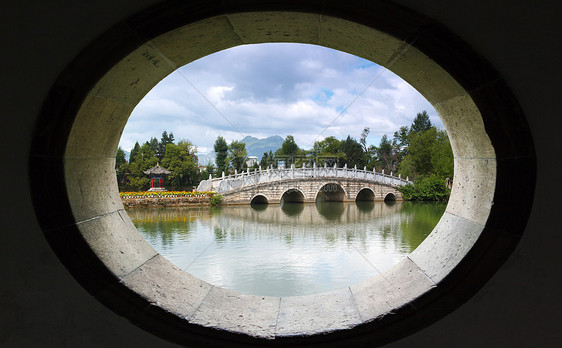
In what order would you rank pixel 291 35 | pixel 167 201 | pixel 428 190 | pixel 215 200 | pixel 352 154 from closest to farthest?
pixel 291 35, pixel 167 201, pixel 215 200, pixel 428 190, pixel 352 154

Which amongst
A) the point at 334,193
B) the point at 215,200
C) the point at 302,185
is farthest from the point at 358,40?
the point at 334,193

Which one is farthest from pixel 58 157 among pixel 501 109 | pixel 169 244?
pixel 169 244

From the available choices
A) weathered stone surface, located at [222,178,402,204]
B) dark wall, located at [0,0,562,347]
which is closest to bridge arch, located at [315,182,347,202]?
weathered stone surface, located at [222,178,402,204]

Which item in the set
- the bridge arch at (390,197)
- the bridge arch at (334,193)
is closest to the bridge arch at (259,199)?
the bridge arch at (334,193)

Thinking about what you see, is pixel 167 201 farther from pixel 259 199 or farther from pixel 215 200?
pixel 259 199

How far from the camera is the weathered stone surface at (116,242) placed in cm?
136

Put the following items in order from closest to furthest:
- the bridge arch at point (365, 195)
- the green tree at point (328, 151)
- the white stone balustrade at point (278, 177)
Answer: the white stone balustrade at point (278, 177) → the bridge arch at point (365, 195) → the green tree at point (328, 151)

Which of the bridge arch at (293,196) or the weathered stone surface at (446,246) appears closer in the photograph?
the weathered stone surface at (446,246)

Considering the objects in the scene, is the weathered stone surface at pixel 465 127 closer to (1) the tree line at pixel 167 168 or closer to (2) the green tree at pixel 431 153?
(2) the green tree at pixel 431 153

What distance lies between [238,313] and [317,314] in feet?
1.09

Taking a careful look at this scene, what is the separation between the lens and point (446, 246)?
148cm

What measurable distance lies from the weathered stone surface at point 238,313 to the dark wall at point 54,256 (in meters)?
0.20

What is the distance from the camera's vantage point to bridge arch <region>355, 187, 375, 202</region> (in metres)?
24.2

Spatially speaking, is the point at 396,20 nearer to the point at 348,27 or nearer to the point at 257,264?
the point at 348,27
